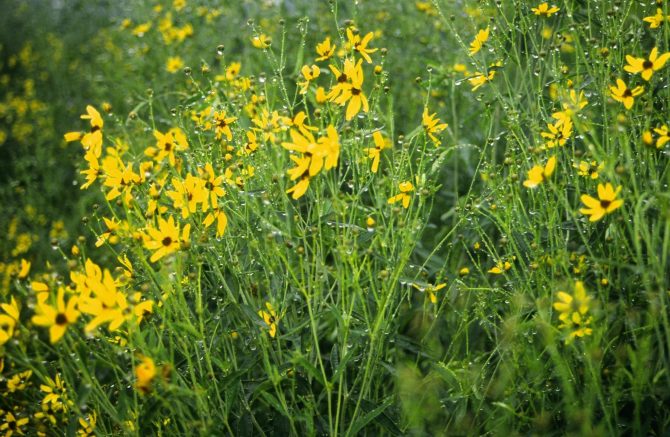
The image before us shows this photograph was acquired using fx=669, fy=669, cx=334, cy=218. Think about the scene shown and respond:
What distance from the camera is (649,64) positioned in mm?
1674

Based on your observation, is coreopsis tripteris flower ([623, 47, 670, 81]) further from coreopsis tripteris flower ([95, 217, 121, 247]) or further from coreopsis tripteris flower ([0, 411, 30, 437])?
coreopsis tripteris flower ([0, 411, 30, 437])

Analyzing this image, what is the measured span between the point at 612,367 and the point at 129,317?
3.63ft

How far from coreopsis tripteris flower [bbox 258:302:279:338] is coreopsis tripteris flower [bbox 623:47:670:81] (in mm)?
1065

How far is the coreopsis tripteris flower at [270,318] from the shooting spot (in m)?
1.66

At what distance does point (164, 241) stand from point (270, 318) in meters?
0.35

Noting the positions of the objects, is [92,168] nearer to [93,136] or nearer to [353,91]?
[93,136]

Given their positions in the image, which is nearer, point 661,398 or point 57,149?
point 661,398

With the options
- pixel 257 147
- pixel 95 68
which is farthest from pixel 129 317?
pixel 95 68

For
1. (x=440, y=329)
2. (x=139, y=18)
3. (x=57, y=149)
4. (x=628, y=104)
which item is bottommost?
(x=57, y=149)

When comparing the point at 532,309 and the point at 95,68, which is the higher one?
the point at 532,309

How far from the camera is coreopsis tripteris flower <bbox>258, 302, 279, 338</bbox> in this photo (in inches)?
65.3

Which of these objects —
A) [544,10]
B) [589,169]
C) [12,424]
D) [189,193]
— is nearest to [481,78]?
[544,10]

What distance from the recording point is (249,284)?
5.90 ft

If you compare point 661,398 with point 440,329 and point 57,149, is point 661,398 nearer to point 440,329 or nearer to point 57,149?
point 440,329
